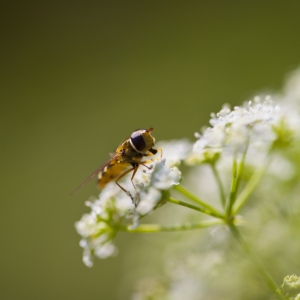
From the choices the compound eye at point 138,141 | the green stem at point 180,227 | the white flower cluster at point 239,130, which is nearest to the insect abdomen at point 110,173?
the compound eye at point 138,141

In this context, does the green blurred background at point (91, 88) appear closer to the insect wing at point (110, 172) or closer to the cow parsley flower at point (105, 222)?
the insect wing at point (110, 172)

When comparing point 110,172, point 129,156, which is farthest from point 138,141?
point 110,172

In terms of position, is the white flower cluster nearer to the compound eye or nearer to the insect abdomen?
the compound eye

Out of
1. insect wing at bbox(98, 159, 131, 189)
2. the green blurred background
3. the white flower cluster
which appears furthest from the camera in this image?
the green blurred background

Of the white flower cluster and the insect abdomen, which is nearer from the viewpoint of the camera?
the white flower cluster

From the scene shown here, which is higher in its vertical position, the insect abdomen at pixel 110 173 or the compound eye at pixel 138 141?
the insect abdomen at pixel 110 173

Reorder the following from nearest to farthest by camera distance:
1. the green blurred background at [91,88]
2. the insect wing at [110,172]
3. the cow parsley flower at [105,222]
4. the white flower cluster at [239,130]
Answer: the white flower cluster at [239,130], the cow parsley flower at [105,222], the insect wing at [110,172], the green blurred background at [91,88]

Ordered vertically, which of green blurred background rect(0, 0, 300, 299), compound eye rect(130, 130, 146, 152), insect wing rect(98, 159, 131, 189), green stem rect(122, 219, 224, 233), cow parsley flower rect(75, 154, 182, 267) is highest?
green blurred background rect(0, 0, 300, 299)

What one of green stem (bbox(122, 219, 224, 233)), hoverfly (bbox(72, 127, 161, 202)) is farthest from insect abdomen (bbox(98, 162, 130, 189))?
green stem (bbox(122, 219, 224, 233))
